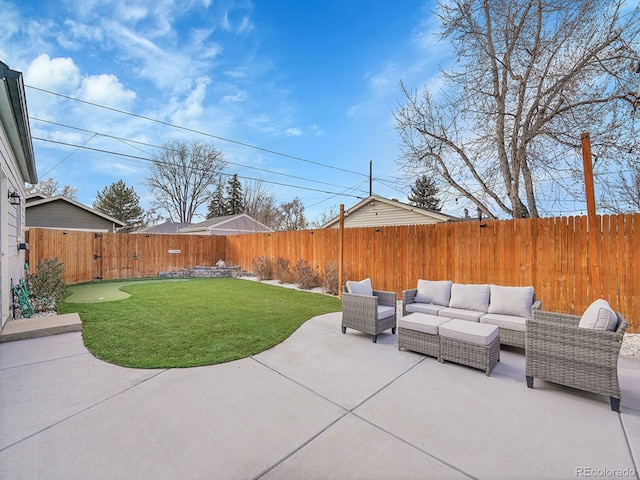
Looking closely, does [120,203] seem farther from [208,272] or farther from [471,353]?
[471,353]

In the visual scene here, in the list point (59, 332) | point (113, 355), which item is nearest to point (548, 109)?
point (113, 355)

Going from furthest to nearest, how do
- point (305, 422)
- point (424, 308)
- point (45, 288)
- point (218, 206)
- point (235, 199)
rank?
1. point (218, 206)
2. point (235, 199)
3. point (45, 288)
4. point (424, 308)
5. point (305, 422)

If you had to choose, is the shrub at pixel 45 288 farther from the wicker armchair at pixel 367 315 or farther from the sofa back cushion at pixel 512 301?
the sofa back cushion at pixel 512 301

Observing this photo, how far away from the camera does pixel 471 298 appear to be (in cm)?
474

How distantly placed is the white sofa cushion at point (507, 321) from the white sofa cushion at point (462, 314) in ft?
0.36

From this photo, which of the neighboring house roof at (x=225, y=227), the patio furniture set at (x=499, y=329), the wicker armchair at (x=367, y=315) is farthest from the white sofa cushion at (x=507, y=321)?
the neighboring house roof at (x=225, y=227)

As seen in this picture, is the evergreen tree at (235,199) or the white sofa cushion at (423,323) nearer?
the white sofa cushion at (423,323)

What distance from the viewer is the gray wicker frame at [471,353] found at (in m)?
3.27

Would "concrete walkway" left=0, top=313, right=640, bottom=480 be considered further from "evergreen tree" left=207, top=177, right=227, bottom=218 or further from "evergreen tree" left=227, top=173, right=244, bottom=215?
"evergreen tree" left=207, top=177, right=227, bottom=218

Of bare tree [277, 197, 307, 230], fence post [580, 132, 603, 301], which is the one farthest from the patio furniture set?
bare tree [277, 197, 307, 230]

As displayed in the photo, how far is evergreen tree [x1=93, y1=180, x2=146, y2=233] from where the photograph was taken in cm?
2553

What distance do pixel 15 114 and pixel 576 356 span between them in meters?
Result: 7.16

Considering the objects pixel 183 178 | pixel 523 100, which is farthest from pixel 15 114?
pixel 183 178

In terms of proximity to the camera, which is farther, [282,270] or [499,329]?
[282,270]
